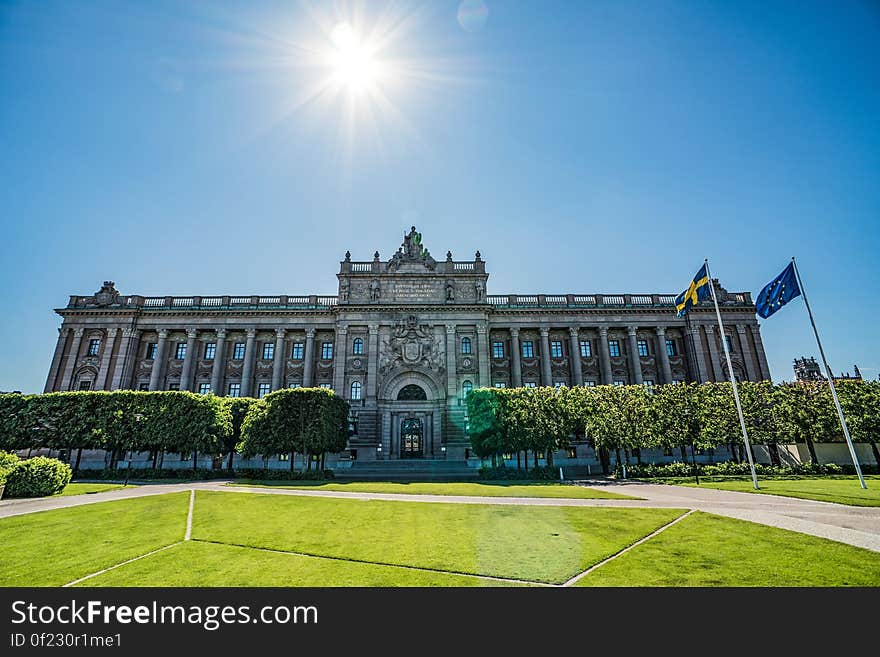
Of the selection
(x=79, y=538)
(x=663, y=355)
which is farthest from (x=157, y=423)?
(x=663, y=355)

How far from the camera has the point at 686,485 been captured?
2531cm

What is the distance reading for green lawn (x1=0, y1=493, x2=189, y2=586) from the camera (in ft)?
27.1

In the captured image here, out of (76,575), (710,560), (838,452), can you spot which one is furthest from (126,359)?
(838,452)

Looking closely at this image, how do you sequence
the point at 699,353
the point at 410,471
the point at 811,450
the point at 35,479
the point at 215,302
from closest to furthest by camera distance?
the point at 35,479 < the point at 811,450 < the point at 410,471 < the point at 699,353 < the point at 215,302

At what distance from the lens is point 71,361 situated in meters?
52.8

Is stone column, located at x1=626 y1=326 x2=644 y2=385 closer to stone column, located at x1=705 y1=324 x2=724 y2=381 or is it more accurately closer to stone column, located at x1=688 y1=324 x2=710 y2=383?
stone column, located at x1=688 y1=324 x2=710 y2=383

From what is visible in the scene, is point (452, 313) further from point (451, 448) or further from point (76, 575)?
point (76, 575)

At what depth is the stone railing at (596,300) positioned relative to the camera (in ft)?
182

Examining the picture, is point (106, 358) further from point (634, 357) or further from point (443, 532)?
point (634, 357)

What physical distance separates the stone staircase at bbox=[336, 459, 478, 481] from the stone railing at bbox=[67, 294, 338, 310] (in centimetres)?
2290

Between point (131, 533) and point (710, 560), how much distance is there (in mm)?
14482

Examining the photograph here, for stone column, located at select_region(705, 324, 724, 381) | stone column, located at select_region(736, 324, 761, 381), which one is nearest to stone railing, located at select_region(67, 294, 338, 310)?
stone column, located at select_region(705, 324, 724, 381)

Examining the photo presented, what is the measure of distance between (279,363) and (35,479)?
33868mm

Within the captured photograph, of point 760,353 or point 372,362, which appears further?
point 760,353
